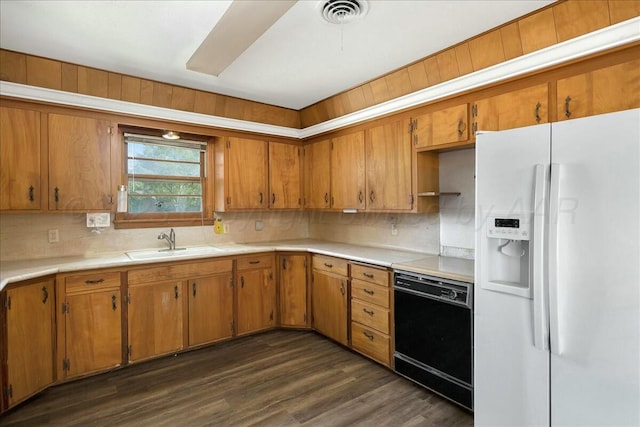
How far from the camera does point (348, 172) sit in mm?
3650

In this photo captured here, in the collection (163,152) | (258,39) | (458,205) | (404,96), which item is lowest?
(458,205)

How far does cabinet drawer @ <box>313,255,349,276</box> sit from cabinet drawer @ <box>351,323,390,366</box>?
52 centimetres

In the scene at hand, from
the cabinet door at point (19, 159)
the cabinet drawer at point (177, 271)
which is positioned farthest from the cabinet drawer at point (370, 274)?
the cabinet door at point (19, 159)

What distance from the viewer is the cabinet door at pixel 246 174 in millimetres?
3770

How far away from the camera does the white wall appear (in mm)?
Result: 2854

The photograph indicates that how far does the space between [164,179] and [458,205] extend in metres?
3.05

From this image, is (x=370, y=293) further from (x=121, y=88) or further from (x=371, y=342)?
(x=121, y=88)

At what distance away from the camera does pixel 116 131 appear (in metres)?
3.08

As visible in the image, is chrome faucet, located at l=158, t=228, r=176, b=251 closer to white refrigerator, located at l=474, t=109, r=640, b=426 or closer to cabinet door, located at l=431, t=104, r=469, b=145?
cabinet door, located at l=431, t=104, r=469, b=145

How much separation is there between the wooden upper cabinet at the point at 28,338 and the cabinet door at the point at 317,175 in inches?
104

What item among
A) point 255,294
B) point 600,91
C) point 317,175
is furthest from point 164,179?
point 600,91

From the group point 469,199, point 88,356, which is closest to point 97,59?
point 88,356

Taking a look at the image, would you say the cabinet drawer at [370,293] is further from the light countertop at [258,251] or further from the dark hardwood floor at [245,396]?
the dark hardwood floor at [245,396]

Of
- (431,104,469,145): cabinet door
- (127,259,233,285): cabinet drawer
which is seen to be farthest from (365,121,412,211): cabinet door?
(127,259,233,285): cabinet drawer
